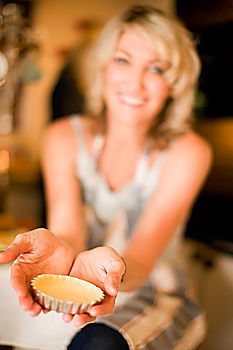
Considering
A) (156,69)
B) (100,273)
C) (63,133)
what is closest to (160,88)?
(156,69)

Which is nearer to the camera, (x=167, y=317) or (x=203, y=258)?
(x=167, y=317)

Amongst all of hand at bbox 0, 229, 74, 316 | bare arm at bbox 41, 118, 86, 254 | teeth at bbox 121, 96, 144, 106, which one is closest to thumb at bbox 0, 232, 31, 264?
hand at bbox 0, 229, 74, 316

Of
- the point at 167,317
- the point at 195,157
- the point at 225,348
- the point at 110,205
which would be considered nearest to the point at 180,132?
the point at 195,157

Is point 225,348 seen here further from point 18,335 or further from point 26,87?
point 26,87

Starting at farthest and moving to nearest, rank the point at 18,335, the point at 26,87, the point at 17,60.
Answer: the point at 26,87, the point at 17,60, the point at 18,335

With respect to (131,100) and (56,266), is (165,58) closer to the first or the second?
(131,100)

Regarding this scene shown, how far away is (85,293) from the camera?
0.58 metres

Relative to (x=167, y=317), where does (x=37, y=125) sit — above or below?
below

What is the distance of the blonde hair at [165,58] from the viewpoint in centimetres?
102

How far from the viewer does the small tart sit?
556mm

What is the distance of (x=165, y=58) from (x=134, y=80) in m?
0.08

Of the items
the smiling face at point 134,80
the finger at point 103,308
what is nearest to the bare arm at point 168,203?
the smiling face at point 134,80

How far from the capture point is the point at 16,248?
0.58 meters

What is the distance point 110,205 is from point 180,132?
0.23 metres
